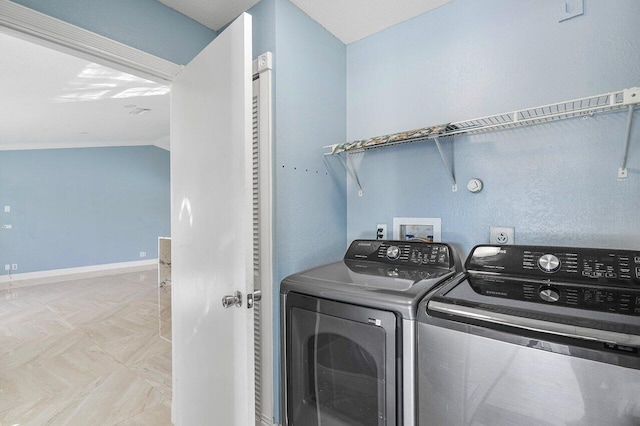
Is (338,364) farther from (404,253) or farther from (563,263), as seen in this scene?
(563,263)

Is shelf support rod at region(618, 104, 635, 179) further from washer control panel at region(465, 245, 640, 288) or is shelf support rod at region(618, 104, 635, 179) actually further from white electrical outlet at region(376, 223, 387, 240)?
white electrical outlet at region(376, 223, 387, 240)

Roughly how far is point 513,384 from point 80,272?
7.83 metres

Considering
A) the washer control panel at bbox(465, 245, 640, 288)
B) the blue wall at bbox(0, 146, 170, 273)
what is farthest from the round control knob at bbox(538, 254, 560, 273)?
the blue wall at bbox(0, 146, 170, 273)

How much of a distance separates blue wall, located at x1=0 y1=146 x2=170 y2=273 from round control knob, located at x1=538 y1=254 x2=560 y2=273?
26.0 feet

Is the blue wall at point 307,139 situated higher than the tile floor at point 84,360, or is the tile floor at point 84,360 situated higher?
the blue wall at point 307,139

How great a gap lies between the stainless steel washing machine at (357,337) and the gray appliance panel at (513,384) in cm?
8

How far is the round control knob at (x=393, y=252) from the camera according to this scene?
62.2 inches

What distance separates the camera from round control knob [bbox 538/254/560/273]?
3.84 feet

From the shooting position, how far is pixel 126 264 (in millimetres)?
6957

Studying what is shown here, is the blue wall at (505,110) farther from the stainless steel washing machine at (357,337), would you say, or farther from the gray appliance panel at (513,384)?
the gray appliance panel at (513,384)

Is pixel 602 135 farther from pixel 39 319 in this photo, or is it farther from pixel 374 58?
pixel 39 319

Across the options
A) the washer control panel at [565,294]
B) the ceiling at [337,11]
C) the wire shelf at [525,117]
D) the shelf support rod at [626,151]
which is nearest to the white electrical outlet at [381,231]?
the wire shelf at [525,117]

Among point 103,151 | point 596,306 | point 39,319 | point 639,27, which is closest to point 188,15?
point 639,27

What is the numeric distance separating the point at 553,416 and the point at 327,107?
1.73 m
